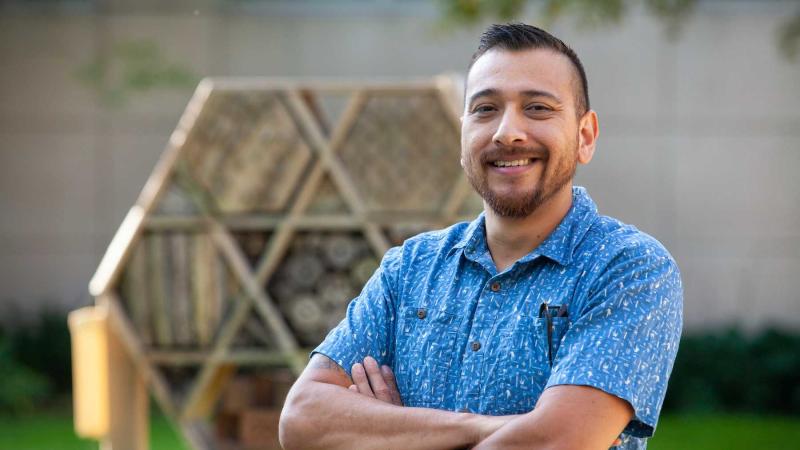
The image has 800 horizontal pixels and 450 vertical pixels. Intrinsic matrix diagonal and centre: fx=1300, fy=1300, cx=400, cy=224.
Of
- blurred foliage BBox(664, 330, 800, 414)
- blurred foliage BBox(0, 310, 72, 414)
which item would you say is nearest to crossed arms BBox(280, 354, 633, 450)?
blurred foliage BBox(0, 310, 72, 414)

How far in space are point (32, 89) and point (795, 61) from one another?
5.83 metres

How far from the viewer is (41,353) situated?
950 cm

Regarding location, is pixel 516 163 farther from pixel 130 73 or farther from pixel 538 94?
pixel 130 73

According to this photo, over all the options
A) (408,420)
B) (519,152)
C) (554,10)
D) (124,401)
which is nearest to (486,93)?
(519,152)

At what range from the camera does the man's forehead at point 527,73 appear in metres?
2.63

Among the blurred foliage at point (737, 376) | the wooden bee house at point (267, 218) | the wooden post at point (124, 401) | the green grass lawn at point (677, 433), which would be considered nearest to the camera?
the wooden bee house at point (267, 218)

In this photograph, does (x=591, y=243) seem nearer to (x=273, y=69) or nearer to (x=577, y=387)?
(x=577, y=387)

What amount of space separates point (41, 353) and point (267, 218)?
16.5 feet

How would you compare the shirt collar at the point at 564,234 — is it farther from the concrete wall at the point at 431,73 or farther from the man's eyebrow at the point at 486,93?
the concrete wall at the point at 431,73

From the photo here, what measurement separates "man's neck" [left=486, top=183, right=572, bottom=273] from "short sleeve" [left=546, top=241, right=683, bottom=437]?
7.4 inches

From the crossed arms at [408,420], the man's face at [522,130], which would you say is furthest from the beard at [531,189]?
the crossed arms at [408,420]

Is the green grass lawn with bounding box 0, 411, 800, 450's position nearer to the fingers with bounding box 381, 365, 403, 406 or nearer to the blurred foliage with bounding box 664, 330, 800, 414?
the blurred foliage with bounding box 664, 330, 800, 414

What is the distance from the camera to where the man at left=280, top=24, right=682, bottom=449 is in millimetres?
2451

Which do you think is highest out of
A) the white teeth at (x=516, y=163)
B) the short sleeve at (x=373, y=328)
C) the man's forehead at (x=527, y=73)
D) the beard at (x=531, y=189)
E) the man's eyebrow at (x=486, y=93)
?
the man's forehead at (x=527, y=73)
